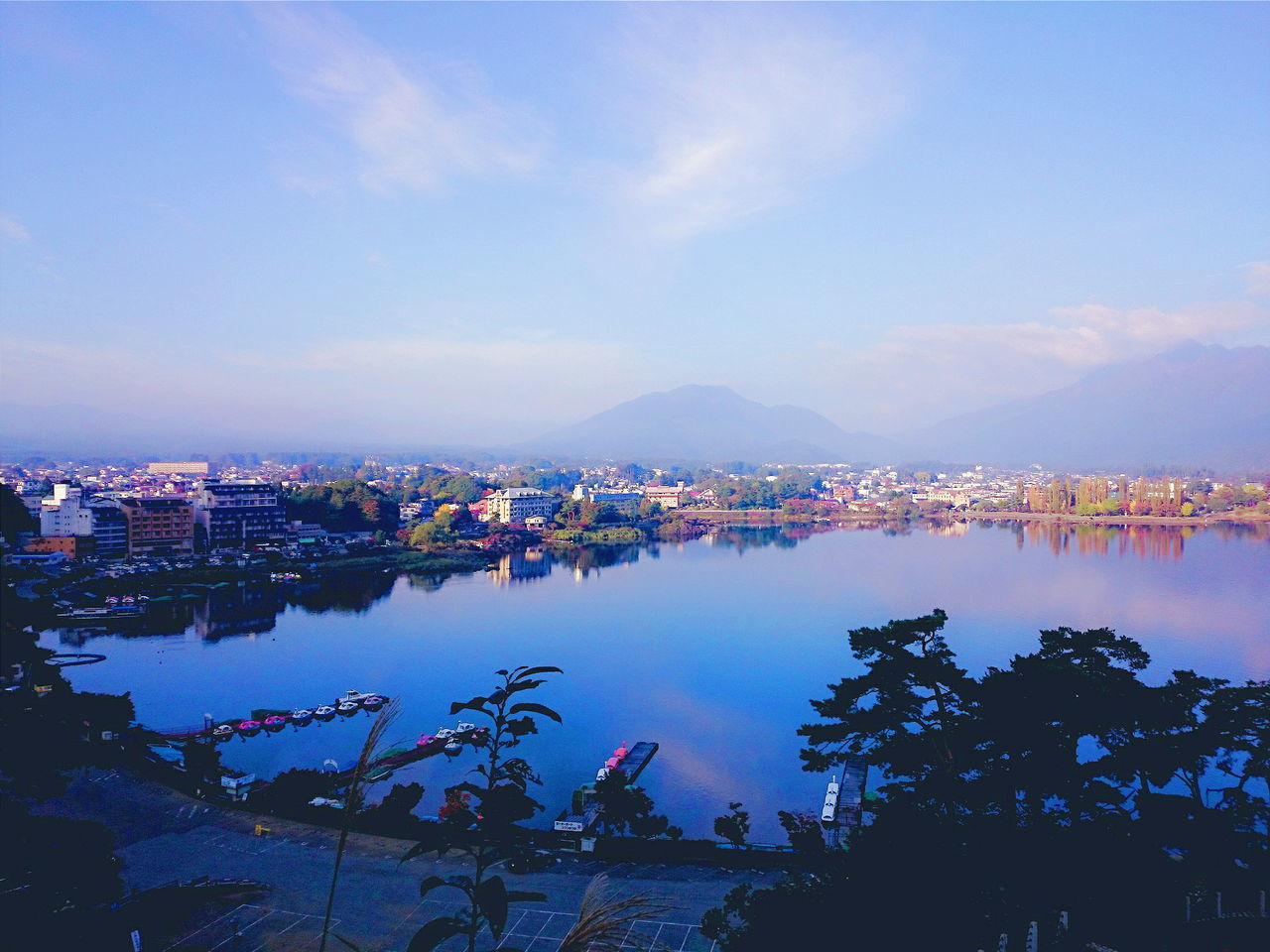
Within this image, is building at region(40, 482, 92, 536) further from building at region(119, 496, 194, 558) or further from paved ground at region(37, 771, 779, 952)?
paved ground at region(37, 771, 779, 952)

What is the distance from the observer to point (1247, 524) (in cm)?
2030

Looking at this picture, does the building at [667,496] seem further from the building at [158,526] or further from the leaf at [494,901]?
the leaf at [494,901]

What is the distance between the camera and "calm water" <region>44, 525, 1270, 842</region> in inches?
223

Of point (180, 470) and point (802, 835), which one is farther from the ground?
point (180, 470)

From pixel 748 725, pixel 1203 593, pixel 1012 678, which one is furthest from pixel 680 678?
pixel 1203 593

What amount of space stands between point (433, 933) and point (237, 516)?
49.8ft

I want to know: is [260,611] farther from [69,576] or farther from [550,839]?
[69,576]

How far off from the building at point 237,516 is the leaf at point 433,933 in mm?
14868

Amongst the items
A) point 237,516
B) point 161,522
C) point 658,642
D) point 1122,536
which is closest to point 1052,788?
point 658,642

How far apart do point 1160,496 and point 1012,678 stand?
78.7 ft

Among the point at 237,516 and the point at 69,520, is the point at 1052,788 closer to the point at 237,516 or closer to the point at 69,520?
the point at 69,520

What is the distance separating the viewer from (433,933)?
762 millimetres

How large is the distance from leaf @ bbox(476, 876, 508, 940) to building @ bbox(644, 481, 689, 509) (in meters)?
24.3

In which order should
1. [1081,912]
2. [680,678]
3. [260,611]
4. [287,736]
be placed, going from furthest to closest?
[260,611] < [680,678] < [287,736] < [1081,912]
